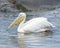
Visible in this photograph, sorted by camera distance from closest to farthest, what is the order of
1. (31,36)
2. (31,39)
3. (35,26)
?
(31,39), (31,36), (35,26)

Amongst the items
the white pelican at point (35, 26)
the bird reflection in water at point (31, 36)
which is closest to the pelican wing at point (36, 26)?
the white pelican at point (35, 26)

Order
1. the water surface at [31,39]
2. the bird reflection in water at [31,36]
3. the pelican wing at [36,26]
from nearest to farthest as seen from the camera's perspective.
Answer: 1. the water surface at [31,39]
2. the bird reflection in water at [31,36]
3. the pelican wing at [36,26]

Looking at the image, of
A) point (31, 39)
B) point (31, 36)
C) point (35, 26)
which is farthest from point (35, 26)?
point (31, 39)

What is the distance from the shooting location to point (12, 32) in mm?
15656

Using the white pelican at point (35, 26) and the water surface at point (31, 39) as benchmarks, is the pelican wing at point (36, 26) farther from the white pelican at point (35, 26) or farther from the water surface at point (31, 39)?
the water surface at point (31, 39)

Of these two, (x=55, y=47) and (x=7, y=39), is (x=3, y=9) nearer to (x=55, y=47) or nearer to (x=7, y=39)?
(x=7, y=39)

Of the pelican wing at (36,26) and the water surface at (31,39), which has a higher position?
the pelican wing at (36,26)

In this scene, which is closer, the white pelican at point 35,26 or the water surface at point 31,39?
the water surface at point 31,39

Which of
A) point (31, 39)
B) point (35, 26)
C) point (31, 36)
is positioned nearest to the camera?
point (31, 39)

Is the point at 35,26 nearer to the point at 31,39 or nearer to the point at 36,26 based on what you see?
the point at 36,26

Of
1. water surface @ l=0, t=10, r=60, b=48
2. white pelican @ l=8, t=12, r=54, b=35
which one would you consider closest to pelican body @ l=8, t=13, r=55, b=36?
white pelican @ l=8, t=12, r=54, b=35

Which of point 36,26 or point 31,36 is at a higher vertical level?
point 36,26

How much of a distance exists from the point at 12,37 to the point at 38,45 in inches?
84.8

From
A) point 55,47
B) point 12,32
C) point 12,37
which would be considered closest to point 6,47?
point 55,47
